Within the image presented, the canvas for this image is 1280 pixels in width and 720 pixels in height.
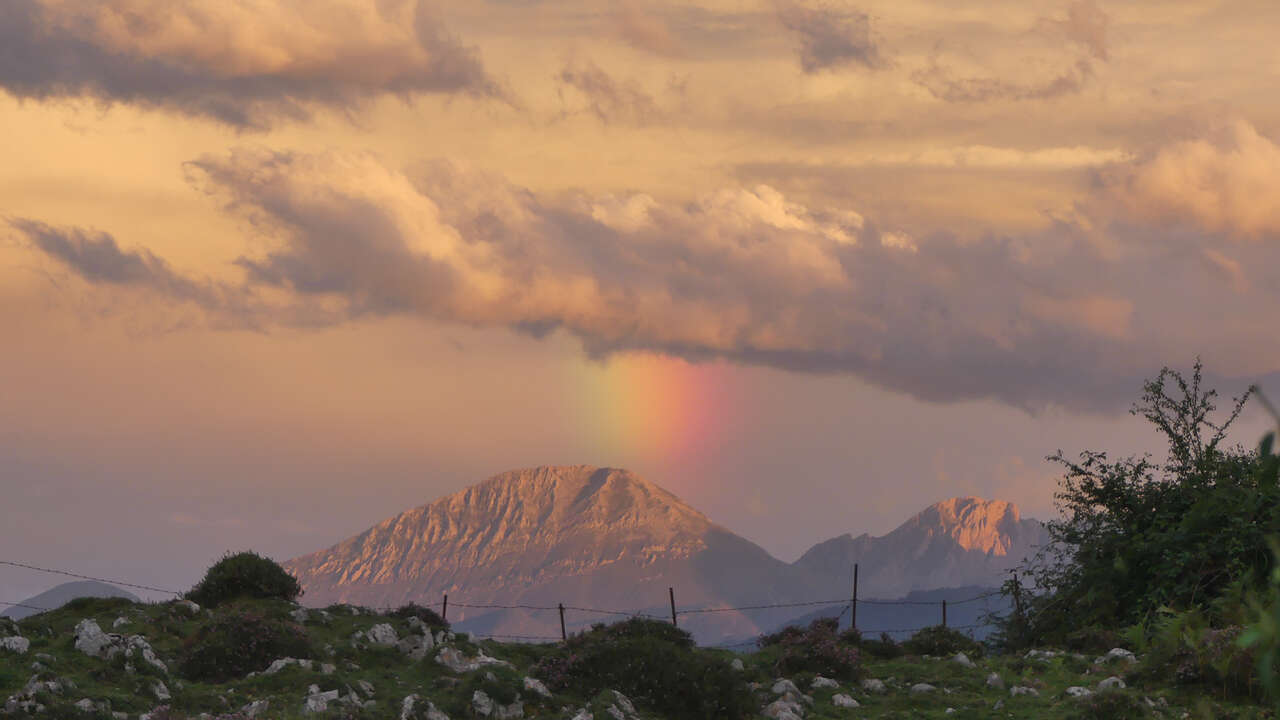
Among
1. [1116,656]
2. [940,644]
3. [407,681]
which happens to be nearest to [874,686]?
[1116,656]

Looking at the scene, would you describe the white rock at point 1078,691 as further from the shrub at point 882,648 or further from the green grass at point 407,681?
the shrub at point 882,648

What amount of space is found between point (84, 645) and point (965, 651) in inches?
1333

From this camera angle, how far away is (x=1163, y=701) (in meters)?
30.5

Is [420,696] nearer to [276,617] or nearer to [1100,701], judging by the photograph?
[276,617]

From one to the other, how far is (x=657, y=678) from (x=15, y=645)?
18.1 metres

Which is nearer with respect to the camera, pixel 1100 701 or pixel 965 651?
pixel 1100 701

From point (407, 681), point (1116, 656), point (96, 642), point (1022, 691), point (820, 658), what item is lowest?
point (407, 681)

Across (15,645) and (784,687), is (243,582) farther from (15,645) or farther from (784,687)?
(784,687)

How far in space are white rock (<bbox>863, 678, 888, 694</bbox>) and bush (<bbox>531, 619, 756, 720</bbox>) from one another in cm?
640

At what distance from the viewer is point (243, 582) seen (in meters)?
49.7

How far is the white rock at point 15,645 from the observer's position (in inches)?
1329

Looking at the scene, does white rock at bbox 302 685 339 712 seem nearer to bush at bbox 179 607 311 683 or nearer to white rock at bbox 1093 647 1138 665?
bush at bbox 179 607 311 683

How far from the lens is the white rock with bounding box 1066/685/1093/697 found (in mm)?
34125

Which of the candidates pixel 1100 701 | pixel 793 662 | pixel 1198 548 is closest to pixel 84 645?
pixel 793 662
